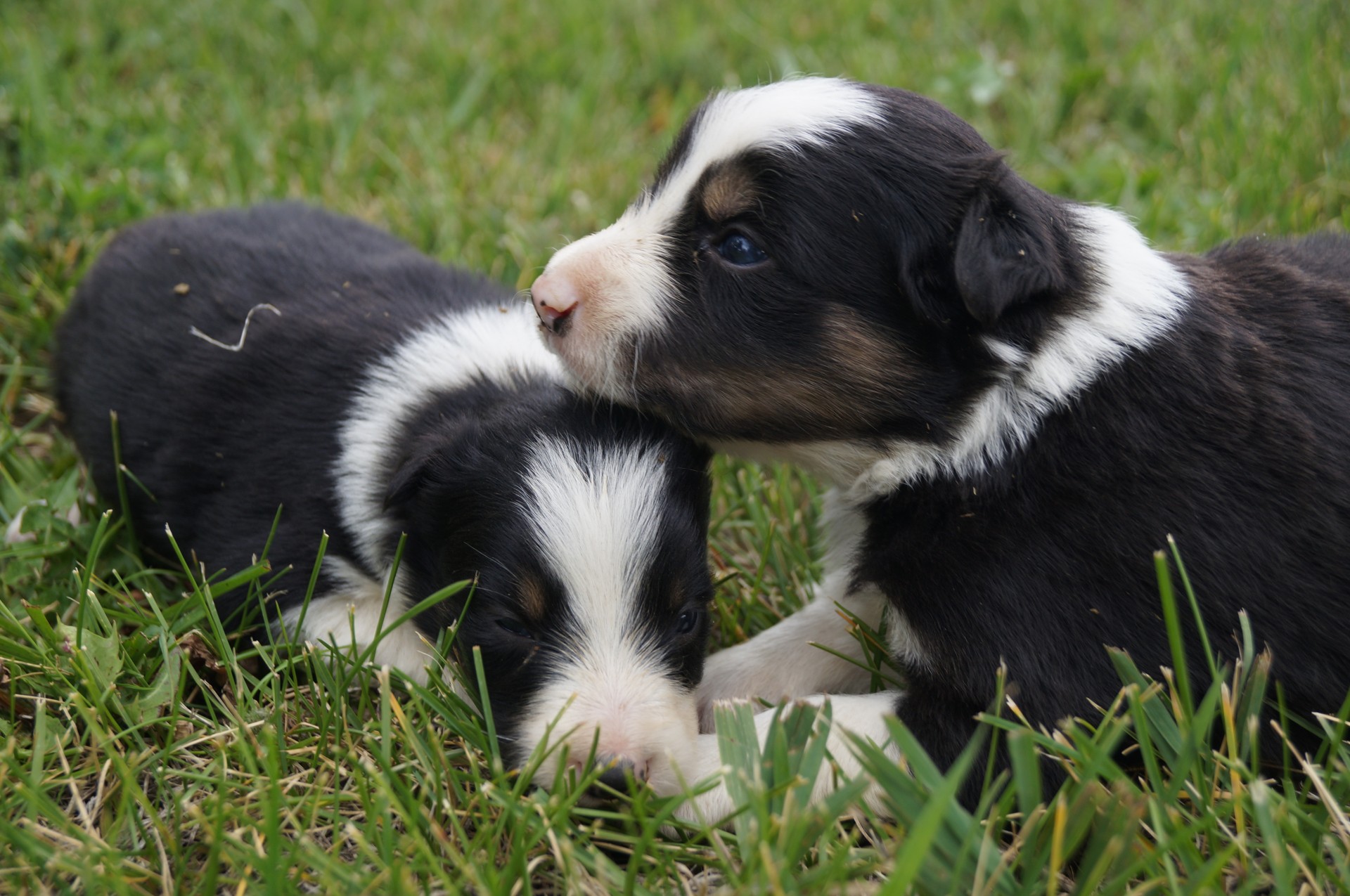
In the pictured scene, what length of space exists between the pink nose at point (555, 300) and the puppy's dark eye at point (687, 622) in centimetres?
74

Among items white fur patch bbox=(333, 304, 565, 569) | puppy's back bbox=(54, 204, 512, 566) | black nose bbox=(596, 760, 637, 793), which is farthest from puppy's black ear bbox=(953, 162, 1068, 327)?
puppy's back bbox=(54, 204, 512, 566)

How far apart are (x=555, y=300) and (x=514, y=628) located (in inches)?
30.2

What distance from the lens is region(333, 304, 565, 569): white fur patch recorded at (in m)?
3.29

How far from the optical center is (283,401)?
3609 millimetres

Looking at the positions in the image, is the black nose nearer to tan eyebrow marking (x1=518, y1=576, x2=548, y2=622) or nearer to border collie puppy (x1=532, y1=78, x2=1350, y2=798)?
tan eyebrow marking (x1=518, y1=576, x2=548, y2=622)

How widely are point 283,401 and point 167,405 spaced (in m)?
0.45

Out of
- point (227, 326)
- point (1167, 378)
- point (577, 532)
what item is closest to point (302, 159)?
point (227, 326)

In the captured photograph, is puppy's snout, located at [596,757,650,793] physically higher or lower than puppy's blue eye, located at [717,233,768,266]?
lower

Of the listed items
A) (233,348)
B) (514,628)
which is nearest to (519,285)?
(233,348)

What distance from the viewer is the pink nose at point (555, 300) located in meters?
2.87

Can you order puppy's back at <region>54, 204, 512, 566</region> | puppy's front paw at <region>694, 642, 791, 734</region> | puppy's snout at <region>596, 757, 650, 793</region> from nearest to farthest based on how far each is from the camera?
1. puppy's snout at <region>596, 757, 650, 793</region>
2. puppy's front paw at <region>694, 642, 791, 734</region>
3. puppy's back at <region>54, 204, 512, 566</region>

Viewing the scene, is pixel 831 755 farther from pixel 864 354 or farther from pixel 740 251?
pixel 740 251

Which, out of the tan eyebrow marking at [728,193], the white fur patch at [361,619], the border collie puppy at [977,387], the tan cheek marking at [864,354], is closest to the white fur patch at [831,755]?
the border collie puppy at [977,387]

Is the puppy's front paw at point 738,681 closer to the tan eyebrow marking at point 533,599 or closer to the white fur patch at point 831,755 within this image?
the white fur patch at point 831,755
